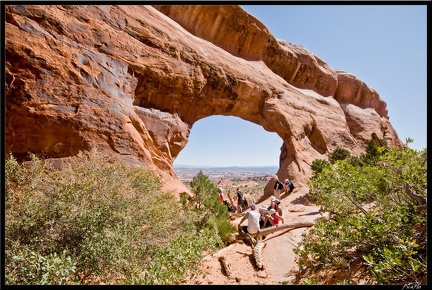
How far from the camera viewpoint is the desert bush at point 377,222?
3.76 m

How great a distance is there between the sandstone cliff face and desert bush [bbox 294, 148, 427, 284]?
297 inches

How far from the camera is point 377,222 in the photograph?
4637 millimetres

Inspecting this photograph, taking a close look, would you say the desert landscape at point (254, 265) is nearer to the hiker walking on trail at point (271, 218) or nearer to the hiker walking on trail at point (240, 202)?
the hiker walking on trail at point (271, 218)

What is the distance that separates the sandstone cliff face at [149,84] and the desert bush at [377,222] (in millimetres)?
7545

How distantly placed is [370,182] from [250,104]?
13.1 meters

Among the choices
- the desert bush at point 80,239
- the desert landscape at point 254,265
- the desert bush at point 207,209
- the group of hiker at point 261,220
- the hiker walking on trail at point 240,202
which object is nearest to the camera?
the desert bush at point 80,239

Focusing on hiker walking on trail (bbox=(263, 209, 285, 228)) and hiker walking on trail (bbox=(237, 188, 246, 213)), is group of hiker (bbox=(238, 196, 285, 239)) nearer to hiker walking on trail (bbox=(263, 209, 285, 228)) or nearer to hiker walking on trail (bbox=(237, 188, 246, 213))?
hiker walking on trail (bbox=(263, 209, 285, 228))

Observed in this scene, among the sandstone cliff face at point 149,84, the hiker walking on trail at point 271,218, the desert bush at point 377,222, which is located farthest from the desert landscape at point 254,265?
the sandstone cliff face at point 149,84

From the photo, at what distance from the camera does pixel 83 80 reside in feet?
31.3

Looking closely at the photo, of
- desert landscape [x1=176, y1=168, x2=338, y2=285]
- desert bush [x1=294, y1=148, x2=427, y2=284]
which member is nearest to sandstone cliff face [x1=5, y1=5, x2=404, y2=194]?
desert landscape [x1=176, y1=168, x2=338, y2=285]

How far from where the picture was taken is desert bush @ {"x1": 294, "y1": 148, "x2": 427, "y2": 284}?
3.76 meters

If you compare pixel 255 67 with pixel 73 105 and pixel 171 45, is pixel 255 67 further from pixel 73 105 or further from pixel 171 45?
pixel 73 105

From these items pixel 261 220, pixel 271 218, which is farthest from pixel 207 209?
pixel 271 218

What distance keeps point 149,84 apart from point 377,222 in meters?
10.7
